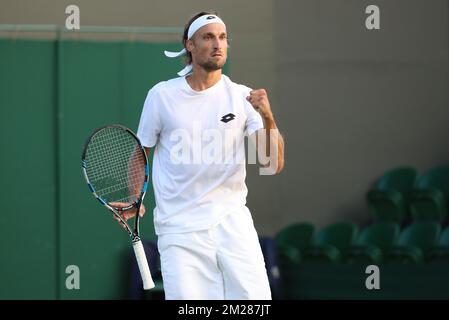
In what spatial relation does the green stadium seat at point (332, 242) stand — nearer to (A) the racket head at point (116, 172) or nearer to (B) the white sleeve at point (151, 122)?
(A) the racket head at point (116, 172)

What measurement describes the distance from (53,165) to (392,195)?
297 centimetres

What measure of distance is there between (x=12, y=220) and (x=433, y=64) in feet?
13.4

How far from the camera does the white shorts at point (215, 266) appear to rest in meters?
5.04

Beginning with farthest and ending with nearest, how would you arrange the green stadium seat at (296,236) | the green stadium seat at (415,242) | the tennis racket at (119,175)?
the green stadium seat at (296,236) < the green stadium seat at (415,242) < the tennis racket at (119,175)

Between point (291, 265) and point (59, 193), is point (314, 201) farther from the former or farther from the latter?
point (59, 193)

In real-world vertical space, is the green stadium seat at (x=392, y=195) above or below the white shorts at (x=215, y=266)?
above

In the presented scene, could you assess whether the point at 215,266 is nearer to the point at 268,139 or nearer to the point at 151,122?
the point at 268,139

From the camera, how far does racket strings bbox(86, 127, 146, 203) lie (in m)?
5.32

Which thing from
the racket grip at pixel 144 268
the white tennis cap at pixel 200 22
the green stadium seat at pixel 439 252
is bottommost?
the green stadium seat at pixel 439 252

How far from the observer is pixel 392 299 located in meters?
8.09

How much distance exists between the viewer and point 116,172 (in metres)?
5.54

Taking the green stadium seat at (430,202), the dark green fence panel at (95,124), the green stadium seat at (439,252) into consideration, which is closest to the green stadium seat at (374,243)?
the green stadium seat at (430,202)

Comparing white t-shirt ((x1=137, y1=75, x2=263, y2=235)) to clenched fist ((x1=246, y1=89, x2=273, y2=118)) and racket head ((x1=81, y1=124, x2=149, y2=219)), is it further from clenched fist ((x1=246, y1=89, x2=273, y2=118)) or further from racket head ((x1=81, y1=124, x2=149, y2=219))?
clenched fist ((x1=246, y1=89, x2=273, y2=118))
